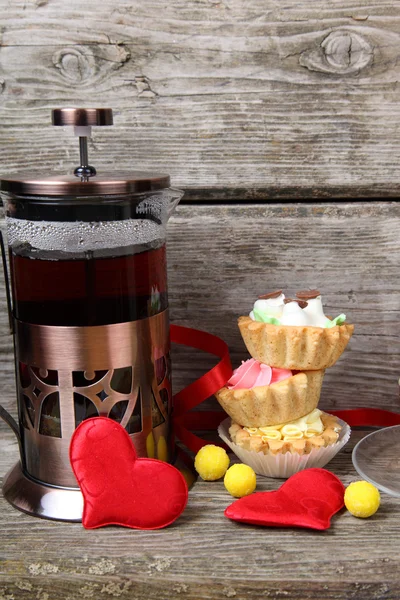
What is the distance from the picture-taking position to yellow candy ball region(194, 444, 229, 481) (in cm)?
83

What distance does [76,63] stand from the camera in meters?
0.92

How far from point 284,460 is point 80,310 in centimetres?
30

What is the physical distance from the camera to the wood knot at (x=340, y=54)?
907 millimetres

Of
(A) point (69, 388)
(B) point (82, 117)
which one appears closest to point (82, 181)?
(B) point (82, 117)

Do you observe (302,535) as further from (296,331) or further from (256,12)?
(256,12)

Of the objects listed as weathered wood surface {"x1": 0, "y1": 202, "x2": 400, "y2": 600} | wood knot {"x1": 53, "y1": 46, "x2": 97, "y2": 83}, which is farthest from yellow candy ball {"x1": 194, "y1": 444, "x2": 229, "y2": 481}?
wood knot {"x1": 53, "y1": 46, "x2": 97, "y2": 83}

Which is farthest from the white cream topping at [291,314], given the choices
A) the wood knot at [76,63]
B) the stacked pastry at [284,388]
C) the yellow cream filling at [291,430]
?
the wood knot at [76,63]

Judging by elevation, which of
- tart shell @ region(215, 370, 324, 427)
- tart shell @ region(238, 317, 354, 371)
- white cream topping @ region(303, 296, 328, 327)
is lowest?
tart shell @ region(215, 370, 324, 427)

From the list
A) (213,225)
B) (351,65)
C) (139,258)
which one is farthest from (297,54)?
(139,258)

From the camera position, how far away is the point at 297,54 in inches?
35.9

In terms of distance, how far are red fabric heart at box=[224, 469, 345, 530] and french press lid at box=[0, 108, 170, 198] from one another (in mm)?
353

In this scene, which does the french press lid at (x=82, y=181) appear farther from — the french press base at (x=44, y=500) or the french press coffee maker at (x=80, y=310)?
the french press base at (x=44, y=500)

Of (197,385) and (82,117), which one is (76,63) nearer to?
(82,117)

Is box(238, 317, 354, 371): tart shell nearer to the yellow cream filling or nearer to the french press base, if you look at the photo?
the yellow cream filling
